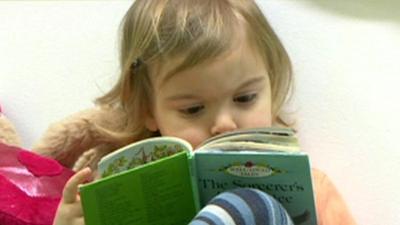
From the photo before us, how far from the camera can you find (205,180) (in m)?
0.72

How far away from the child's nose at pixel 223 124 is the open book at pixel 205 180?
0.11m

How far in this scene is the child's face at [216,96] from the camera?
2.79 ft

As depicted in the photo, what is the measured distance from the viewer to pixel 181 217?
74cm

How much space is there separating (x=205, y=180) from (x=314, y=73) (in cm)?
42

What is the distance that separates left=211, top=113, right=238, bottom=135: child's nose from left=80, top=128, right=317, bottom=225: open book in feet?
0.36

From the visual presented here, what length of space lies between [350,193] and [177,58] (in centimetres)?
35

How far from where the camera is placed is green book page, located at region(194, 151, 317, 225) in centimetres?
68

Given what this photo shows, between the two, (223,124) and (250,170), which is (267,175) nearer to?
(250,170)

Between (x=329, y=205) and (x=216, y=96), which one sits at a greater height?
(x=216, y=96)

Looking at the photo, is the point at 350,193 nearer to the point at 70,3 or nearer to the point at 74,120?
the point at 74,120

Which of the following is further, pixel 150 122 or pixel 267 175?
pixel 150 122

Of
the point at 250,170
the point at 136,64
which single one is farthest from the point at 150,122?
the point at 250,170

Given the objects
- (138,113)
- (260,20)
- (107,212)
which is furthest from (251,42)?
(107,212)

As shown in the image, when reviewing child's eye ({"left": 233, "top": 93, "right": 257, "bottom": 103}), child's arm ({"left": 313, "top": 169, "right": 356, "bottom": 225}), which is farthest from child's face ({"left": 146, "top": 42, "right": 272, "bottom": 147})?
child's arm ({"left": 313, "top": 169, "right": 356, "bottom": 225})
